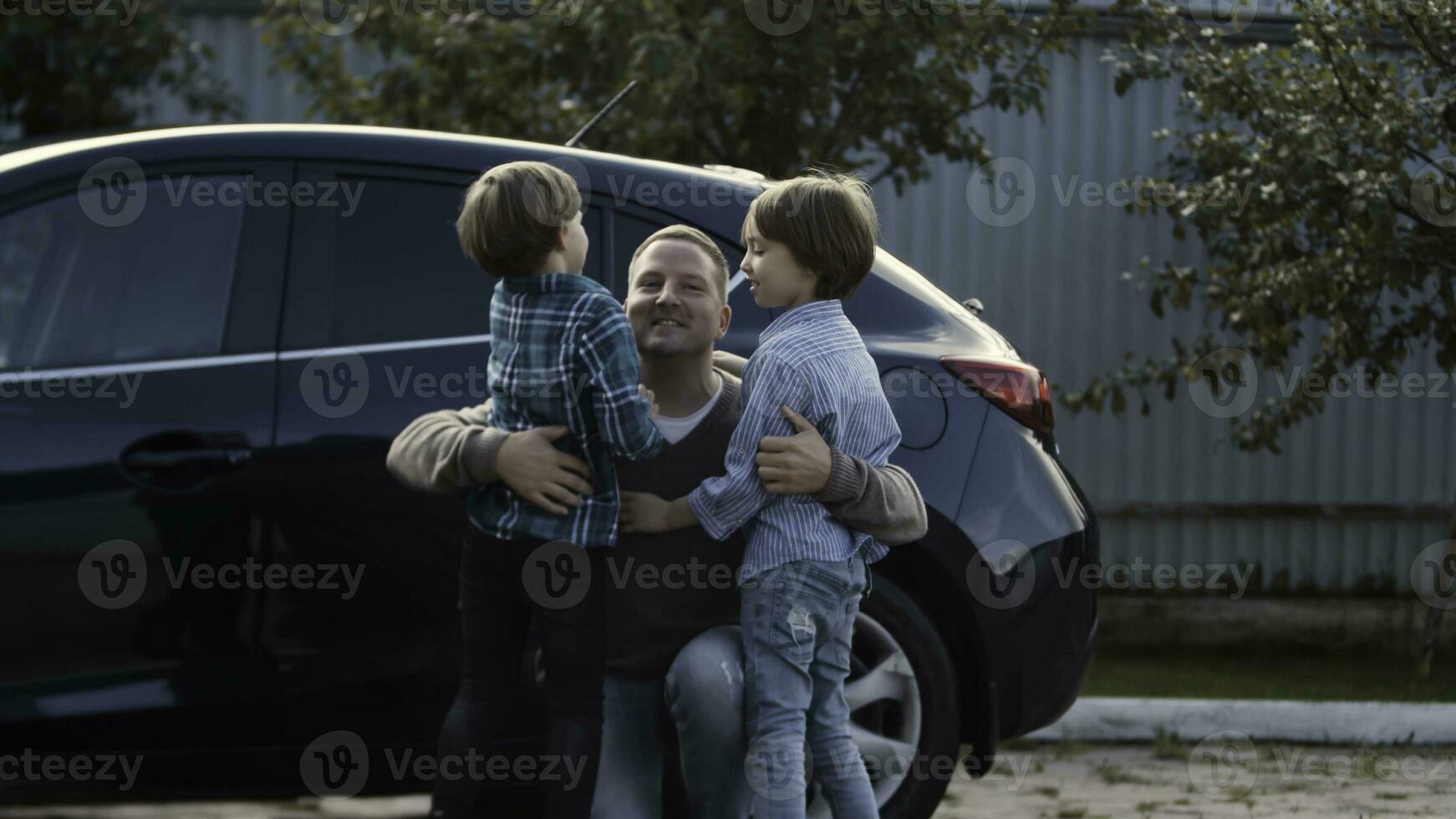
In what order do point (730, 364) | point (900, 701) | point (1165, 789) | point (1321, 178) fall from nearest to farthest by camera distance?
1. point (730, 364)
2. point (900, 701)
3. point (1165, 789)
4. point (1321, 178)

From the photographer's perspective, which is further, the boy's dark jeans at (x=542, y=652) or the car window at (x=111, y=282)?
the car window at (x=111, y=282)

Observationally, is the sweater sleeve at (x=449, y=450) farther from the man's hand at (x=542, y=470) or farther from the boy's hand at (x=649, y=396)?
the boy's hand at (x=649, y=396)

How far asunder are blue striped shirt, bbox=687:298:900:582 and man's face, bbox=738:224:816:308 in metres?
0.03

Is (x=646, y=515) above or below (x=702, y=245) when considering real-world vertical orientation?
below

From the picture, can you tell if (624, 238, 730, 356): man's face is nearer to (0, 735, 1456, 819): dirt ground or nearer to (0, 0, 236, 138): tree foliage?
(0, 735, 1456, 819): dirt ground

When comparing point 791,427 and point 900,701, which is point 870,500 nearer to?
point 791,427

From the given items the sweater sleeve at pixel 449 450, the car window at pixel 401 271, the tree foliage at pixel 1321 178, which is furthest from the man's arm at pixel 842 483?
the tree foliage at pixel 1321 178

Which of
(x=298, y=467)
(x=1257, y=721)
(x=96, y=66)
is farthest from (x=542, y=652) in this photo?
(x=96, y=66)

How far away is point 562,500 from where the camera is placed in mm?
2848

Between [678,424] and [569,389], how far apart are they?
0.92 ft

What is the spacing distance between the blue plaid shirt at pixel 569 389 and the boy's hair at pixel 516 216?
0.06 metres

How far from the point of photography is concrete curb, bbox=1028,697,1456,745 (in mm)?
5316

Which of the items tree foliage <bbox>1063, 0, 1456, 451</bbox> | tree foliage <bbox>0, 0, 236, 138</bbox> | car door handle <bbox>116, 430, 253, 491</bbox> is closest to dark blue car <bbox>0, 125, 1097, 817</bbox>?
car door handle <bbox>116, 430, 253, 491</bbox>

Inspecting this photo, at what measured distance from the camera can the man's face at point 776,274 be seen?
297cm
